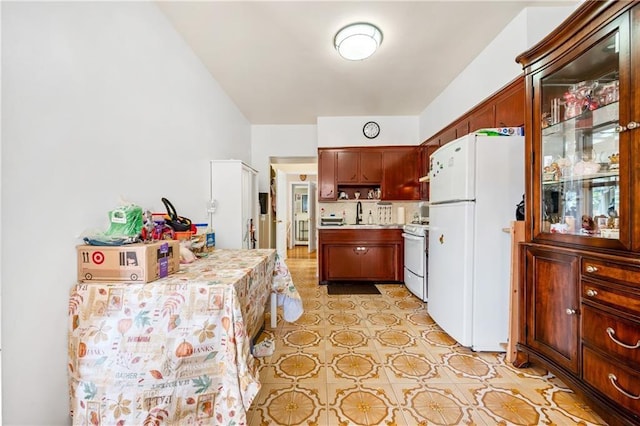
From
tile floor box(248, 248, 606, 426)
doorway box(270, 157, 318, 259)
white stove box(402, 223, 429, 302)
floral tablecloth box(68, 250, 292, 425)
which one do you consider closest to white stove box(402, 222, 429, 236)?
white stove box(402, 223, 429, 302)

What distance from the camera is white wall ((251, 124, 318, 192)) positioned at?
4.46 meters

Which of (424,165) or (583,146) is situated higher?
(424,165)

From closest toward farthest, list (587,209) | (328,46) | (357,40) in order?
(587,209) → (357,40) → (328,46)

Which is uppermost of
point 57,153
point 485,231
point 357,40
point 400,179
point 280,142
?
point 357,40

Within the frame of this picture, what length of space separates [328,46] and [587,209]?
2.22 meters

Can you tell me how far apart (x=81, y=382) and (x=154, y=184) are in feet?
3.89

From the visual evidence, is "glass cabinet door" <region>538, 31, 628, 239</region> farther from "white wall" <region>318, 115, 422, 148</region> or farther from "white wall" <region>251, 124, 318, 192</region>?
"white wall" <region>251, 124, 318, 192</region>

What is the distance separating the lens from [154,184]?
184 centimetres

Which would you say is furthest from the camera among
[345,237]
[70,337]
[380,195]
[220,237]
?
[380,195]

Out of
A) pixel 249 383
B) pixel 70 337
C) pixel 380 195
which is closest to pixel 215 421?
pixel 249 383

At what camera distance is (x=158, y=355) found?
1.12m

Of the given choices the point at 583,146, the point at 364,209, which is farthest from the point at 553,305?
the point at 364,209

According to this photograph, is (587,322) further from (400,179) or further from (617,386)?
(400,179)

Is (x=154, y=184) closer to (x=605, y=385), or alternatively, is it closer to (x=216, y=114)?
(x=216, y=114)
